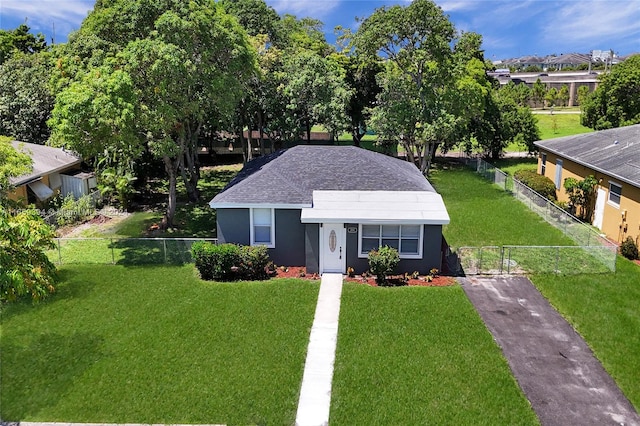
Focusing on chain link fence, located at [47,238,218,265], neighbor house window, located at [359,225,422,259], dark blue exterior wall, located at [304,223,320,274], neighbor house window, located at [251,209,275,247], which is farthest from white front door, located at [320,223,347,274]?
chain link fence, located at [47,238,218,265]

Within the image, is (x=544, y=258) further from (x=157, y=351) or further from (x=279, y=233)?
(x=157, y=351)

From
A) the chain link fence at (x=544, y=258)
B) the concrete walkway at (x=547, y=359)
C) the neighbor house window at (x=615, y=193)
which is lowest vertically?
the concrete walkway at (x=547, y=359)

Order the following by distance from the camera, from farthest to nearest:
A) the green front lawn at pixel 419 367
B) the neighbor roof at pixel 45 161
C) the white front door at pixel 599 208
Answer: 1. the neighbor roof at pixel 45 161
2. the white front door at pixel 599 208
3. the green front lawn at pixel 419 367

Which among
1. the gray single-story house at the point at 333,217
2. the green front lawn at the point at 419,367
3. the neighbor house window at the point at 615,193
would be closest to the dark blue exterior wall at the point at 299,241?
the gray single-story house at the point at 333,217

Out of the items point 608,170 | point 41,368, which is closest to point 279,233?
point 41,368

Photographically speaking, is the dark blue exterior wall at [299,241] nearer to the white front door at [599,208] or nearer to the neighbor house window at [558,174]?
the white front door at [599,208]

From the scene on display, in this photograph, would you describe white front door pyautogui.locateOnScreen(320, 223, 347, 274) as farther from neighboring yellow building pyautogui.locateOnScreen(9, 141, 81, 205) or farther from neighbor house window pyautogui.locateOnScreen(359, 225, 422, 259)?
neighboring yellow building pyautogui.locateOnScreen(9, 141, 81, 205)
